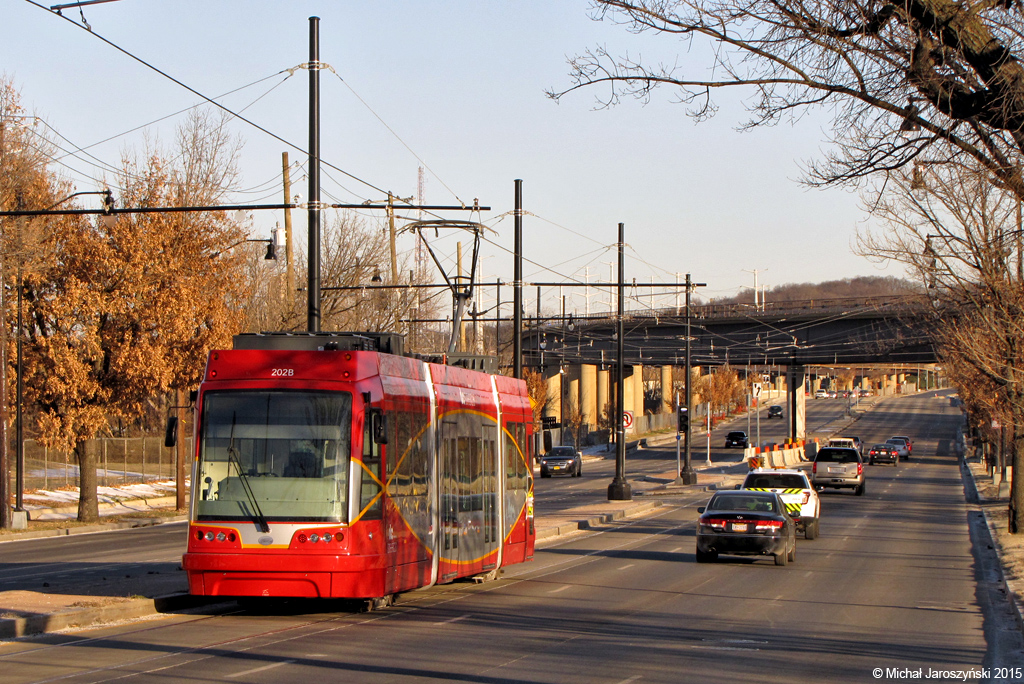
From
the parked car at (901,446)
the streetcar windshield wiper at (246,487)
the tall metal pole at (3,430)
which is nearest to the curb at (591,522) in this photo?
the tall metal pole at (3,430)

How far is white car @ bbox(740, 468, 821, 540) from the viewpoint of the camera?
3022cm

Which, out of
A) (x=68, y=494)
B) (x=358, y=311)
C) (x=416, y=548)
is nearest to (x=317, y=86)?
(x=416, y=548)

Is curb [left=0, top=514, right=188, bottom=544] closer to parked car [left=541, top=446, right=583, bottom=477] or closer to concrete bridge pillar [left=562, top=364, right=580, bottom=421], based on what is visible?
parked car [left=541, top=446, right=583, bottom=477]

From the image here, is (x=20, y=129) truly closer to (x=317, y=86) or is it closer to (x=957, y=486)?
(x=317, y=86)

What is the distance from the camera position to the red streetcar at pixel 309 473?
13352 mm

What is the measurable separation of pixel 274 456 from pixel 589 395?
10095 centimetres

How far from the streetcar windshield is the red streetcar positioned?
1 cm

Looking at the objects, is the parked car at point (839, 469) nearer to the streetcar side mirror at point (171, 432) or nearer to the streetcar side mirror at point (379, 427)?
the streetcar side mirror at point (379, 427)

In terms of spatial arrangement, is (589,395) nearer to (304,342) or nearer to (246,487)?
(304,342)

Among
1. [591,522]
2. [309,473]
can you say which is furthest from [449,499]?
[591,522]

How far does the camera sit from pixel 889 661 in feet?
39.6

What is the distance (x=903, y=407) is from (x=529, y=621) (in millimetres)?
173880

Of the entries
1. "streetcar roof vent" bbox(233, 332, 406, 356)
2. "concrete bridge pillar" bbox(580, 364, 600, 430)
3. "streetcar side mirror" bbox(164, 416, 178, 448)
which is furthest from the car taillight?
"concrete bridge pillar" bbox(580, 364, 600, 430)

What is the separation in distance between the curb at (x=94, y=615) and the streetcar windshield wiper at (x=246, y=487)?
225 cm
